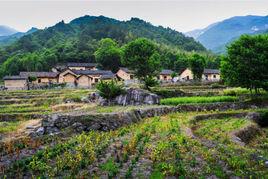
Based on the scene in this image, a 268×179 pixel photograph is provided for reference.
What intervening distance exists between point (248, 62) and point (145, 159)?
28885mm

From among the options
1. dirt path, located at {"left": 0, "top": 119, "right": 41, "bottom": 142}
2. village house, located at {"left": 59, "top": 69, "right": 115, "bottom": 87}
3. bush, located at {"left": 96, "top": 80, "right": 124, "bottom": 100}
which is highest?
village house, located at {"left": 59, "top": 69, "right": 115, "bottom": 87}

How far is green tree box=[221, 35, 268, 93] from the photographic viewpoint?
41.2m

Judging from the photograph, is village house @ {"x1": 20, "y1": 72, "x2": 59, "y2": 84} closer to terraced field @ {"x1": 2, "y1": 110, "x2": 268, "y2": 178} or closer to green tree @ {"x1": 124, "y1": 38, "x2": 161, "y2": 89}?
green tree @ {"x1": 124, "y1": 38, "x2": 161, "y2": 89}

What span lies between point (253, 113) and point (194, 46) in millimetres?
148331

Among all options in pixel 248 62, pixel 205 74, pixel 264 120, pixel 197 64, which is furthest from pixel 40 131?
pixel 205 74

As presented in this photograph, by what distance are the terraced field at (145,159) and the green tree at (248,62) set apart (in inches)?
740

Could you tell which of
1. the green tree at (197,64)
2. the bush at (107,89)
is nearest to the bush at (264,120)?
the bush at (107,89)

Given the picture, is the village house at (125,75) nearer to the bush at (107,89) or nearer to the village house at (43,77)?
the village house at (43,77)

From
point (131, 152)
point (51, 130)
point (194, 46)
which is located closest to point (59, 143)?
point (131, 152)

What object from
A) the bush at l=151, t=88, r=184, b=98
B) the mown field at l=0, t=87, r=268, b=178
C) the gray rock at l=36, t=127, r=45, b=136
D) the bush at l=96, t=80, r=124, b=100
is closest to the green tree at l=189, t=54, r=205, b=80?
the bush at l=151, t=88, r=184, b=98

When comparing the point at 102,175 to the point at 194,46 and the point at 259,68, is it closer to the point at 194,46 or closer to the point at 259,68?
the point at 259,68

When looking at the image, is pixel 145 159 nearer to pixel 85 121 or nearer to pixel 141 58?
pixel 85 121

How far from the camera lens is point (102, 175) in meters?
14.4

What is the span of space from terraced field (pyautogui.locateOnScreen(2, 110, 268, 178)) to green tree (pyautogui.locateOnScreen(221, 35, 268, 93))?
18791 millimetres
